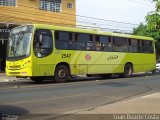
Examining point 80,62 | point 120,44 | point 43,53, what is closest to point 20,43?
point 43,53

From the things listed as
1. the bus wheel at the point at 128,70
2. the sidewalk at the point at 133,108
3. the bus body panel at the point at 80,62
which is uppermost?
the bus body panel at the point at 80,62

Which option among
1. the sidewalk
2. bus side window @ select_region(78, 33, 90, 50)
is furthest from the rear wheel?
the sidewalk

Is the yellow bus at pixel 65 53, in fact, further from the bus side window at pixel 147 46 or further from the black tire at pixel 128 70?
the bus side window at pixel 147 46

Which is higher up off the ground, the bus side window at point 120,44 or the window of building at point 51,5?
the window of building at point 51,5

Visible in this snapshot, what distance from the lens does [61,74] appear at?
2477 cm

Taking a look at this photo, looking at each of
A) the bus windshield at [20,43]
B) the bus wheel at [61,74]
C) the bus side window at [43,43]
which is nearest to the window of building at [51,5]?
the bus wheel at [61,74]

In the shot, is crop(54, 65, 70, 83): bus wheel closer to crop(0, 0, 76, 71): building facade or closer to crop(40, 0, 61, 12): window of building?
crop(0, 0, 76, 71): building facade

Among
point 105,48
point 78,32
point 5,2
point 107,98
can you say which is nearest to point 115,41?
point 105,48

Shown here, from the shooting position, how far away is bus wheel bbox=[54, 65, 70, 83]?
24.6 meters

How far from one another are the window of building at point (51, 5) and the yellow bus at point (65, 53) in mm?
11490

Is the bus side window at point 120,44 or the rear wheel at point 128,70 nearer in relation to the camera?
the bus side window at point 120,44

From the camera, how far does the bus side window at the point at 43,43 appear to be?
23141mm

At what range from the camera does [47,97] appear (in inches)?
623

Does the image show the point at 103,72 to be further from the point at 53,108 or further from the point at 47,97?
the point at 53,108
